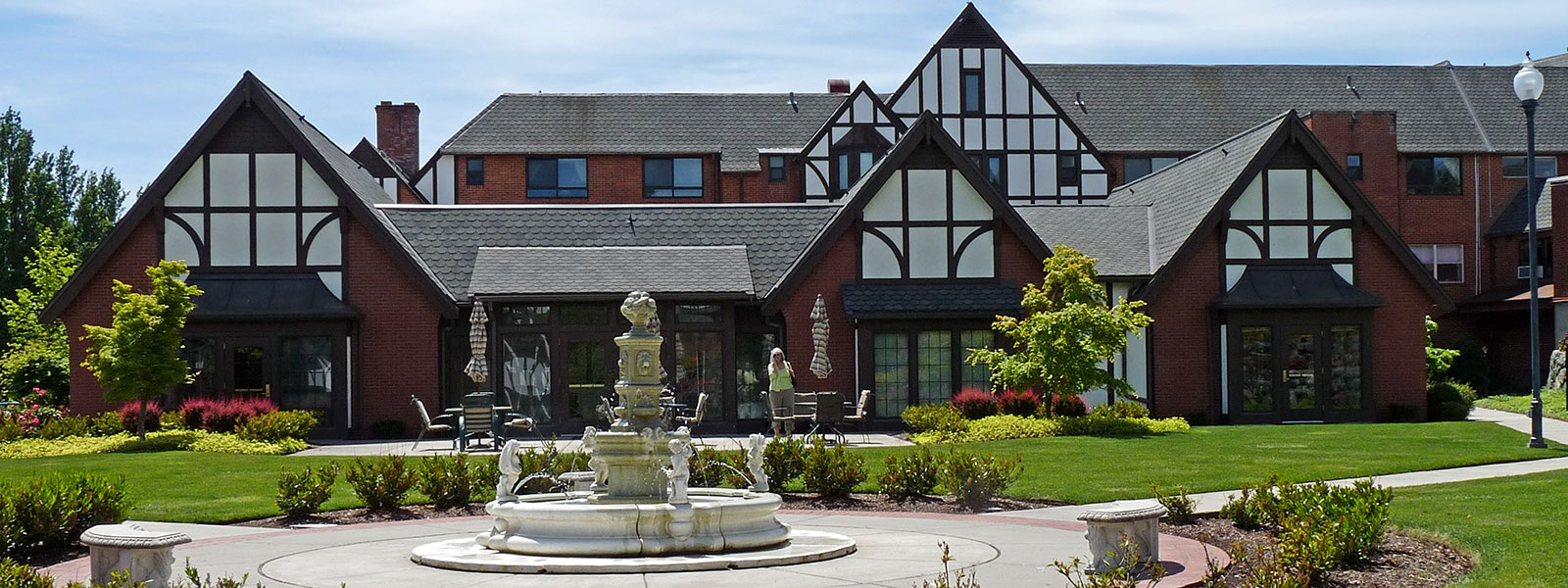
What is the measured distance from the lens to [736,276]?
31531mm

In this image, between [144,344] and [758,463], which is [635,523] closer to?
[758,463]

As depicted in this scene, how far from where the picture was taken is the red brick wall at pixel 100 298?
30.5m

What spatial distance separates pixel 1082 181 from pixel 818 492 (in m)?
30.7

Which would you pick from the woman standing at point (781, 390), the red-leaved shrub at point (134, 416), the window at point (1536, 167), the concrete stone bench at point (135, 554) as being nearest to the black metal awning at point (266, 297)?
the red-leaved shrub at point (134, 416)

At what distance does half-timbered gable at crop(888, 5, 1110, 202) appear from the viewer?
155ft

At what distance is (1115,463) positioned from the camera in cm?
2148

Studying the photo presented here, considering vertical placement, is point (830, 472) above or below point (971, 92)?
below

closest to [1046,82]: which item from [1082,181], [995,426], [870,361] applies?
[1082,181]

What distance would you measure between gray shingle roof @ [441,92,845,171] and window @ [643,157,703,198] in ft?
1.77

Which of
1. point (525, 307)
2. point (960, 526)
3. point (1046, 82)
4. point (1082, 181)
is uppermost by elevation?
point (1046, 82)

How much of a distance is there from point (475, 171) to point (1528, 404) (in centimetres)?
3159

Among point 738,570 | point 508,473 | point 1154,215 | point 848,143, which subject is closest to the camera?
point 738,570

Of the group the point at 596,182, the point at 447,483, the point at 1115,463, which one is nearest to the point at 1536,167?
the point at 596,182

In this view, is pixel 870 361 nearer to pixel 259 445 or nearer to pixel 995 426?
pixel 995 426
